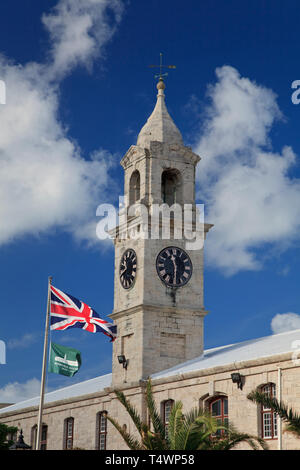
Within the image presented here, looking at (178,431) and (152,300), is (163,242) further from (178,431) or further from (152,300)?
(178,431)

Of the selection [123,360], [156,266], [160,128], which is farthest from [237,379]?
[160,128]

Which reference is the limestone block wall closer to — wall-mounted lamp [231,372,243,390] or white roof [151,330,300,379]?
wall-mounted lamp [231,372,243,390]

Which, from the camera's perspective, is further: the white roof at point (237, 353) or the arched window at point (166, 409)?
the arched window at point (166, 409)

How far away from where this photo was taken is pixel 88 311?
1519 inches

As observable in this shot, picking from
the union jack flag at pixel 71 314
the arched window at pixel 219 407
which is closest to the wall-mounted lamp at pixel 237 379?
the arched window at pixel 219 407

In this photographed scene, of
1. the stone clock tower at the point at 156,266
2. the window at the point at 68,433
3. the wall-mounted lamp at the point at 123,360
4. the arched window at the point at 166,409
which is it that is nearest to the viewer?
the arched window at the point at 166,409

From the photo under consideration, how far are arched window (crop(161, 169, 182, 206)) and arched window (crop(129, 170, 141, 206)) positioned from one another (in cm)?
177

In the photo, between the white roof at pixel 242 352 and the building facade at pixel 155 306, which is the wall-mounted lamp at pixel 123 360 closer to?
the building facade at pixel 155 306

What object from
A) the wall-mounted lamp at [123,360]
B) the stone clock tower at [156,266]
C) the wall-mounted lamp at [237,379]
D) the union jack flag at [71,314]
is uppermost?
the stone clock tower at [156,266]

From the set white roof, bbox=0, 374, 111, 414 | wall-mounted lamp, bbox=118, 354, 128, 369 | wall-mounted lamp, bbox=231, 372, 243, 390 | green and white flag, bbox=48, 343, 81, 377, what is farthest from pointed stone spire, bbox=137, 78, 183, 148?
green and white flag, bbox=48, 343, 81, 377

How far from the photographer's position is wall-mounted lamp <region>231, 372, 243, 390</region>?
40250 millimetres

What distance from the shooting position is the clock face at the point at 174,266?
52794 millimetres
